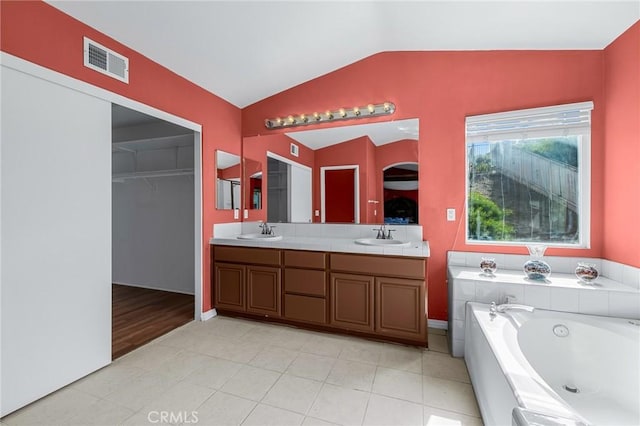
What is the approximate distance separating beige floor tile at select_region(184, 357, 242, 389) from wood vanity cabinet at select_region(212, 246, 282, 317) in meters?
0.76

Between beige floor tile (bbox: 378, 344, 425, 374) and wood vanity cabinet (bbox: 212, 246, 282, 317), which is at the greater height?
wood vanity cabinet (bbox: 212, 246, 282, 317)

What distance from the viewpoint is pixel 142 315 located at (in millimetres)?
3234

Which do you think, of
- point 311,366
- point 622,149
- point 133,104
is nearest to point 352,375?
point 311,366

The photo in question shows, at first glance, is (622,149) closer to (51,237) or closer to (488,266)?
(488,266)

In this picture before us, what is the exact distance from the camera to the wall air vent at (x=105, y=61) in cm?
206

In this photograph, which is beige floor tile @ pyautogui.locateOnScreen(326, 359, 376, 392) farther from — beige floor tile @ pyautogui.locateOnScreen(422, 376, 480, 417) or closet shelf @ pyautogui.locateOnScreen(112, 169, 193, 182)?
closet shelf @ pyautogui.locateOnScreen(112, 169, 193, 182)

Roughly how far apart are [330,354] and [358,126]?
7.31 feet

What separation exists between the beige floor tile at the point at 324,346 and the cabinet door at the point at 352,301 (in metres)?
0.15

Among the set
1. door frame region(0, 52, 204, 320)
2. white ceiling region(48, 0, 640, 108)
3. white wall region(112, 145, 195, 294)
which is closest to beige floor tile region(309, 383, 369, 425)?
door frame region(0, 52, 204, 320)

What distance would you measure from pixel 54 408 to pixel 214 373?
0.91m

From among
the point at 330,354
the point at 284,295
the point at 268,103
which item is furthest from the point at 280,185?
the point at 330,354

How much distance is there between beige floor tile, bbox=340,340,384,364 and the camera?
231 centimetres

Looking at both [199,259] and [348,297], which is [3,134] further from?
[348,297]

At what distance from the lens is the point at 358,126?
121 inches
